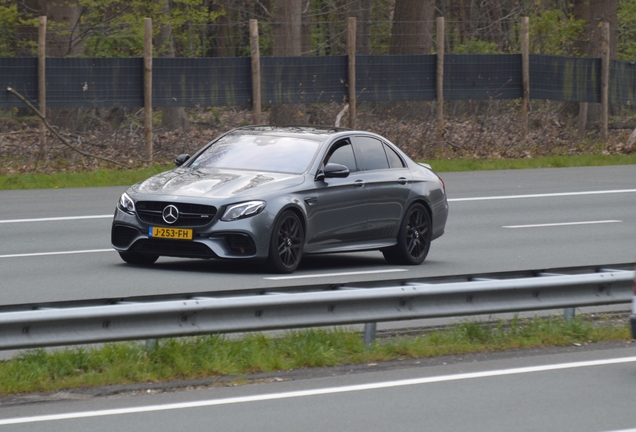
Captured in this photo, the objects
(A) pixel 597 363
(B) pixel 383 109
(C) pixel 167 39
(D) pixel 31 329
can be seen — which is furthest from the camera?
(C) pixel 167 39

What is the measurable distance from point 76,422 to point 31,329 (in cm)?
91

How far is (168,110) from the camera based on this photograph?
3077 cm

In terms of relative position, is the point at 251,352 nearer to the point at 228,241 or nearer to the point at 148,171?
the point at 228,241

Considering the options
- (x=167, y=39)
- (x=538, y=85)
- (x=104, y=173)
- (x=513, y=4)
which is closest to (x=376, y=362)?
(x=104, y=173)

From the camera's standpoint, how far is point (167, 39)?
37.9 metres

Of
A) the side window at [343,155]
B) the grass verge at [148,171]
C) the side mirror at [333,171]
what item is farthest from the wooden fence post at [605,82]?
the side mirror at [333,171]

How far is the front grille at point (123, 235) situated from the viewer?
12.7 metres

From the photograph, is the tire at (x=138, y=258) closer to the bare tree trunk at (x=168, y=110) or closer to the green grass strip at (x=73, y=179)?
the green grass strip at (x=73, y=179)

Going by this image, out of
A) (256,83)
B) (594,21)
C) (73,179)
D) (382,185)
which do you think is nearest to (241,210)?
(382,185)

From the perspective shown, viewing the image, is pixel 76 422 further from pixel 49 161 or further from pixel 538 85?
pixel 538 85

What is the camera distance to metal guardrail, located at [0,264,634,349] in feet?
25.4

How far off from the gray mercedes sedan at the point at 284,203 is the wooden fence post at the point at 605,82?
1691cm

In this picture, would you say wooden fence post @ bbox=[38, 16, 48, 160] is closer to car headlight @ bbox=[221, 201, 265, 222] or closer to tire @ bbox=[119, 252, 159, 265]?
tire @ bbox=[119, 252, 159, 265]

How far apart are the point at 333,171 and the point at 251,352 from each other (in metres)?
4.66
